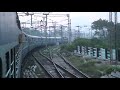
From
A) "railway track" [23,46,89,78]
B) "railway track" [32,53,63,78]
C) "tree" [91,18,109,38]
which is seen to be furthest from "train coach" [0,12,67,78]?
"tree" [91,18,109,38]

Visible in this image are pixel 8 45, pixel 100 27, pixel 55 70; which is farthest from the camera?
pixel 100 27

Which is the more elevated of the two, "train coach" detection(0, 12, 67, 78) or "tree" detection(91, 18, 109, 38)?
"tree" detection(91, 18, 109, 38)

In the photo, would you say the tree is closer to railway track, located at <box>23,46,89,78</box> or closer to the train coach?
railway track, located at <box>23,46,89,78</box>

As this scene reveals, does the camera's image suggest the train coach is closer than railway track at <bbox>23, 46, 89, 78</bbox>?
Yes

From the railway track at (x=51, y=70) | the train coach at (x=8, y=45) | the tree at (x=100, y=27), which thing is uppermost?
the tree at (x=100, y=27)

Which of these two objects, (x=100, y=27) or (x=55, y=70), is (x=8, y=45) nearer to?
(x=55, y=70)

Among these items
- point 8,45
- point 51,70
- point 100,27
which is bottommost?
point 51,70

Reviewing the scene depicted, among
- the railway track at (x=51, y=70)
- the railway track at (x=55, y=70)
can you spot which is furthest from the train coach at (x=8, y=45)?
the railway track at (x=51, y=70)

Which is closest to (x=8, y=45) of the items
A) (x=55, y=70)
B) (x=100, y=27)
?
(x=55, y=70)

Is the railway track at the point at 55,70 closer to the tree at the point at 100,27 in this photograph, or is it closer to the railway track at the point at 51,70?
the railway track at the point at 51,70
